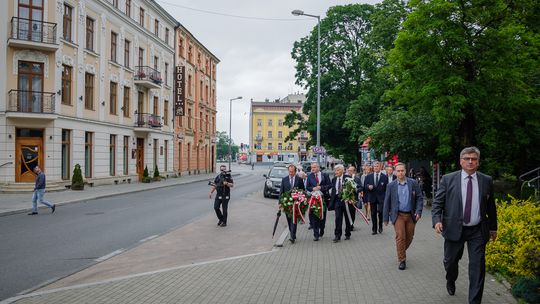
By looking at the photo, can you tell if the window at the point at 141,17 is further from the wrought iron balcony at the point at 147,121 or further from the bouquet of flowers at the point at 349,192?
the bouquet of flowers at the point at 349,192

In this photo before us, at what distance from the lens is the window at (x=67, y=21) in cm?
2562

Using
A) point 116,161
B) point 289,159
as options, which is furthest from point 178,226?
point 289,159

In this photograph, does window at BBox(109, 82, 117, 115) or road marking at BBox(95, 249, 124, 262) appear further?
window at BBox(109, 82, 117, 115)

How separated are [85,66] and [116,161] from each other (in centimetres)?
705

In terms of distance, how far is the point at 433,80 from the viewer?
49.4ft

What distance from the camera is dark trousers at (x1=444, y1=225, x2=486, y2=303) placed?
5.31 m

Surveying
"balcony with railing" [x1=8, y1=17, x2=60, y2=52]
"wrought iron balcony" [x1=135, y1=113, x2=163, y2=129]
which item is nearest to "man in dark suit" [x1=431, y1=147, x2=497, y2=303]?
"balcony with railing" [x1=8, y1=17, x2=60, y2=52]

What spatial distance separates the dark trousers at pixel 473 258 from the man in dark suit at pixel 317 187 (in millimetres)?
4973

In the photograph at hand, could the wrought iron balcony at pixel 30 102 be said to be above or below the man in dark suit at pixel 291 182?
A: above

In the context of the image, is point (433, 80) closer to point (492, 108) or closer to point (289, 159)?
point (492, 108)

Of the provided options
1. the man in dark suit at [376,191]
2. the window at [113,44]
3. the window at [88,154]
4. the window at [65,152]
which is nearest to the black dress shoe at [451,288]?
the man in dark suit at [376,191]

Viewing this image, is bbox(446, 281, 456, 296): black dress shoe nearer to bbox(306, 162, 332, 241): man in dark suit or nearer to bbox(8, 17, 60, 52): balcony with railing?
bbox(306, 162, 332, 241): man in dark suit

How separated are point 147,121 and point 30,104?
41.2ft

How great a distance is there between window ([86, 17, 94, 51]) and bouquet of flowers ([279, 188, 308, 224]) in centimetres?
2198
